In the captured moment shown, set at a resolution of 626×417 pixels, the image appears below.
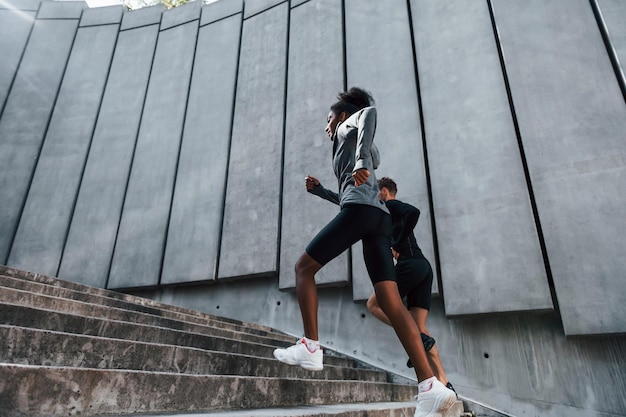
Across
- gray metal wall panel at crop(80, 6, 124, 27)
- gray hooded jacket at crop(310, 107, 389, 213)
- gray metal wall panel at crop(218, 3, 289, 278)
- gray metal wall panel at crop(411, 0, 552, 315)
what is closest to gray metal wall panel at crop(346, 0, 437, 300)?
gray metal wall panel at crop(411, 0, 552, 315)

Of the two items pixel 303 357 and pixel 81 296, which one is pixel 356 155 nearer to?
pixel 303 357

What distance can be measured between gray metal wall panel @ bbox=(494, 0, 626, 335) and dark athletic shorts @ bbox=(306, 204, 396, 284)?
2.49 m

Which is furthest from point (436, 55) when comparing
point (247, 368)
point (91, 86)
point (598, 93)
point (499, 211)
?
point (91, 86)

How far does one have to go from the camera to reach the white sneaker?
5.34 ft

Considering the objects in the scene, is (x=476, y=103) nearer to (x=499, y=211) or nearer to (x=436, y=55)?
(x=436, y=55)

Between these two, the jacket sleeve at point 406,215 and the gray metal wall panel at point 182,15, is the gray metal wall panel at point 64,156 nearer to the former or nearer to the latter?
the gray metal wall panel at point 182,15

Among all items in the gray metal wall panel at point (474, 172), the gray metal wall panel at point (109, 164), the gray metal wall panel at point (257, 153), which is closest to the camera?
the gray metal wall panel at point (474, 172)

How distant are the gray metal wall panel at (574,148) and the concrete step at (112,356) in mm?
2838

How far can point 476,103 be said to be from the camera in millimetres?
4609

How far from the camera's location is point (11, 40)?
8367mm

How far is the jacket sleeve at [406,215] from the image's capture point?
8.75 ft

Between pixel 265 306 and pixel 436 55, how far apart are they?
159 inches

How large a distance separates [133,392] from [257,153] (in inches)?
191

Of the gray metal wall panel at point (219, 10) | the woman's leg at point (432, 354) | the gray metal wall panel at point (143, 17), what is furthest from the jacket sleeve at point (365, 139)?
the gray metal wall panel at point (143, 17)
